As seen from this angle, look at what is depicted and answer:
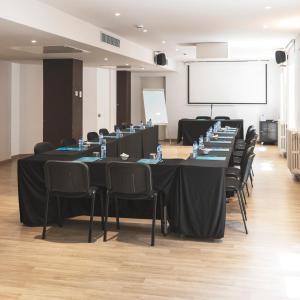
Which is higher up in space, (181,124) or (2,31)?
(2,31)

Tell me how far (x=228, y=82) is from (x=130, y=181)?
12.5 meters

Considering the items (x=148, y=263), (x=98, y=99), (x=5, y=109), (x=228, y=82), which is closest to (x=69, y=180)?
(x=148, y=263)

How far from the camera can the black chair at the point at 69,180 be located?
511cm

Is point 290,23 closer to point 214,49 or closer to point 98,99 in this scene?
point 214,49

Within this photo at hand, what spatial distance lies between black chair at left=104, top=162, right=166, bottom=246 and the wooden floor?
517 millimetres


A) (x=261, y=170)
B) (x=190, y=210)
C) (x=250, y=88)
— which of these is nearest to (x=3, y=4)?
(x=190, y=210)

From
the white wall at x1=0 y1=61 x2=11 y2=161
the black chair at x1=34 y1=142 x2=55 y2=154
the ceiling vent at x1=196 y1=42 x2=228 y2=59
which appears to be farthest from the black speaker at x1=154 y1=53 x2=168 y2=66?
the black chair at x1=34 y1=142 x2=55 y2=154

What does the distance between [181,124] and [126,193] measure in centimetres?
1081

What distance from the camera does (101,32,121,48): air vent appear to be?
9195 millimetres

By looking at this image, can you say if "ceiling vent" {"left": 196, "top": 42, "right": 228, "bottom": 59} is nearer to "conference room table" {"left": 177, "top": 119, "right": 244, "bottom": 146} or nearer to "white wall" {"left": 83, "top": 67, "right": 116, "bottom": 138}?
"white wall" {"left": 83, "top": 67, "right": 116, "bottom": 138}

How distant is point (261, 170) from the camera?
10.2 meters

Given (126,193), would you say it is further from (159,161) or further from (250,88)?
(250,88)

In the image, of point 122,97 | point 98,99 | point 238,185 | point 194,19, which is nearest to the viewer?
point 238,185

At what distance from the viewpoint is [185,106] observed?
57.4 ft
